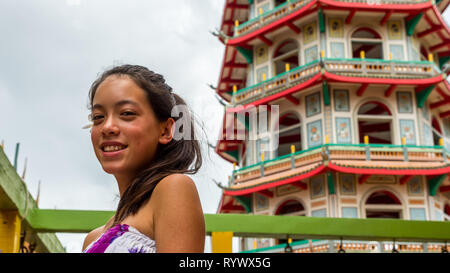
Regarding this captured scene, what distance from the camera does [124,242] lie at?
1.46 meters

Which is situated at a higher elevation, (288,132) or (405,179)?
(288,132)

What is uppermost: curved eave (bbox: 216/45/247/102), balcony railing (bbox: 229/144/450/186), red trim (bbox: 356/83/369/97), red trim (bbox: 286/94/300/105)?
curved eave (bbox: 216/45/247/102)

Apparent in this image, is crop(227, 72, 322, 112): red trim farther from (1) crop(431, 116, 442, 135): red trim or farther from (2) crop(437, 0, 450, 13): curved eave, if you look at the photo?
(2) crop(437, 0, 450, 13): curved eave

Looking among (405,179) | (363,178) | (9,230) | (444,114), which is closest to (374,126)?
(444,114)

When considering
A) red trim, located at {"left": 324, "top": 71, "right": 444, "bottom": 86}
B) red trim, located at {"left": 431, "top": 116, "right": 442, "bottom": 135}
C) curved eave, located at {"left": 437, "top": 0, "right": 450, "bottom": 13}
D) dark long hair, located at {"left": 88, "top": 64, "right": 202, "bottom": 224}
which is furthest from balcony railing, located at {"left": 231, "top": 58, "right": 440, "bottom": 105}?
dark long hair, located at {"left": 88, "top": 64, "right": 202, "bottom": 224}

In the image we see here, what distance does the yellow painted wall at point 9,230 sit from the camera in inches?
287

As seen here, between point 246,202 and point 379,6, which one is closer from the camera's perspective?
point 379,6

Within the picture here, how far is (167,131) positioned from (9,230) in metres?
6.29

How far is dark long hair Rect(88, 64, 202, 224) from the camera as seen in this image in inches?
62.2

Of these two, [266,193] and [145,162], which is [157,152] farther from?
[266,193]

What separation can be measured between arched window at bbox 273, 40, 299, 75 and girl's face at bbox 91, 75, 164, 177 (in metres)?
20.6

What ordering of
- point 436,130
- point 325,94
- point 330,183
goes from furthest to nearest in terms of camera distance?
point 436,130
point 325,94
point 330,183

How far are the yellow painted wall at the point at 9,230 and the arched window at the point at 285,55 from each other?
1596cm
